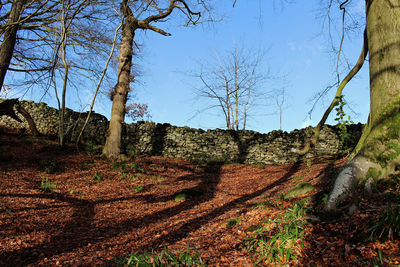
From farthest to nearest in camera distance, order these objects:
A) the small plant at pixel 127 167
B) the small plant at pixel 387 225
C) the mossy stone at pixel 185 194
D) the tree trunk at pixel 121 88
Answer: the tree trunk at pixel 121 88 → the small plant at pixel 127 167 → the mossy stone at pixel 185 194 → the small plant at pixel 387 225

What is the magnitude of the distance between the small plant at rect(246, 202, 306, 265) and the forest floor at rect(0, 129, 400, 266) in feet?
0.04

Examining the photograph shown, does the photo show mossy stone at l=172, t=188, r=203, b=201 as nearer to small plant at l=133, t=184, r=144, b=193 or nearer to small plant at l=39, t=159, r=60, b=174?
small plant at l=133, t=184, r=144, b=193

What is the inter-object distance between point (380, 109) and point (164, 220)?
4.80m

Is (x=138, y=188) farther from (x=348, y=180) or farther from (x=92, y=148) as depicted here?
(x=348, y=180)

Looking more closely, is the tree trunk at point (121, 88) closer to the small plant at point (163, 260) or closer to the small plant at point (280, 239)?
the small plant at point (163, 260)

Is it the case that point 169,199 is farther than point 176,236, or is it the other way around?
point 169,199

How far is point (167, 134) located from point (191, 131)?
5.17 ft

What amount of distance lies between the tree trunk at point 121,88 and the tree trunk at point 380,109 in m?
10.4

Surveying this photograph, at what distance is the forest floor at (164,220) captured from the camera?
2773 millimetres

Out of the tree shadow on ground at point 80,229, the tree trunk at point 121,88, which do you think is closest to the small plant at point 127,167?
the tree trunk at point 121,88

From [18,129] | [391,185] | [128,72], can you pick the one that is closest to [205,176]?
[128,72]

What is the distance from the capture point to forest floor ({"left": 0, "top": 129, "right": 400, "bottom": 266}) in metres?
2.77

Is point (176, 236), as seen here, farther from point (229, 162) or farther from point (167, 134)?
point (167, 134)

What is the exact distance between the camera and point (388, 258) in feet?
7.52
